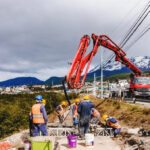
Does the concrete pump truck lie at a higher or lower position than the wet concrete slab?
higher

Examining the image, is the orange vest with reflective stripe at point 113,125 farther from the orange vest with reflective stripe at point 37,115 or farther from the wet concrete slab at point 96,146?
the orange vest with reflective stripe at point 37,115

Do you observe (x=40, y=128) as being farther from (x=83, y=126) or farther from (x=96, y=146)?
(x=96, y=146)

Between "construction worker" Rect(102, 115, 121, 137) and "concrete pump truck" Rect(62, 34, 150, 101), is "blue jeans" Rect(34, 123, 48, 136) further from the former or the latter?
"concrete pump truck" Rect(62, 34, 150, 101)

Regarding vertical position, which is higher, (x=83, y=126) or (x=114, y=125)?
(x=83, y=126)

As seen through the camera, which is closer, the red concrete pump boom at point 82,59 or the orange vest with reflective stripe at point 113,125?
the orange vest with reflective stripe at point 113,125

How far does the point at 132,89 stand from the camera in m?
18.1

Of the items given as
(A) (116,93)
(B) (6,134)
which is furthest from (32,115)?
(A) (116,93)

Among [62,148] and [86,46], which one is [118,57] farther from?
[62,148]

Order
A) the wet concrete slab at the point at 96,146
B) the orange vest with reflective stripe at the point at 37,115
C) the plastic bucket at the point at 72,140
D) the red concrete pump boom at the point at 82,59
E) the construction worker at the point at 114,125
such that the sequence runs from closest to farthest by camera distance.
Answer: the plastic bucket at the point at 72,140
the wet concrete slab at the point at 96,146
the orange vest with reflective stripe at the point at 37,115
the construction worker at the point at 114,125
the red concrete pump boom at the point at 82,59

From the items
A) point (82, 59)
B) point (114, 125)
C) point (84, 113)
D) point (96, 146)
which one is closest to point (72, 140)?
point (96, 146)

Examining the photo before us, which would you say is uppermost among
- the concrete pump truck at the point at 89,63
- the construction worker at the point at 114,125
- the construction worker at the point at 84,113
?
the concrete pump truck at the point at 89,63

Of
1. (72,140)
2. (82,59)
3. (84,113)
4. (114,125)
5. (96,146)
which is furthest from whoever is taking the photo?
(82,59)

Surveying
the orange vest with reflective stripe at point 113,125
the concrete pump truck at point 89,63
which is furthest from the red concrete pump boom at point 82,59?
the orange vest with reflective stripe at point 113,125

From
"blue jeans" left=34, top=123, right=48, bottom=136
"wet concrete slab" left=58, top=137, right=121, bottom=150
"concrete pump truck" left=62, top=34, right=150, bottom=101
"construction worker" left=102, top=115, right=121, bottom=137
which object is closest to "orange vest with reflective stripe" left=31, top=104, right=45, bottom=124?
"blue jeans" left=34, top=123, right=48, bottom=136
